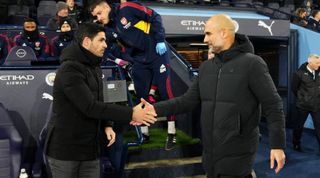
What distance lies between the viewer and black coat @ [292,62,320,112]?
714 centimetres

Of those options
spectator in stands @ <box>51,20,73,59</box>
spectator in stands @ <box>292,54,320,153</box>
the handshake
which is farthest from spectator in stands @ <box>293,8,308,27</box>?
the handshake

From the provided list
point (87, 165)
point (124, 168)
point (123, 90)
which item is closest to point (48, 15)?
point (124, 168)

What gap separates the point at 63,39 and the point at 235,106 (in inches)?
194

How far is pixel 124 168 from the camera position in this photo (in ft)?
15.4

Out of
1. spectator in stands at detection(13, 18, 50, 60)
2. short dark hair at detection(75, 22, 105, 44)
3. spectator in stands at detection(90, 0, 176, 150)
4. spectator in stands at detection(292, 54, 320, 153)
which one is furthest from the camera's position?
spectator in stands at detection(292, 54, 320, 153)

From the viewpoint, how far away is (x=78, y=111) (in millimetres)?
2791

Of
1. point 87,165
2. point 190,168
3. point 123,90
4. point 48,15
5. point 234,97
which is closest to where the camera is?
point 234,97

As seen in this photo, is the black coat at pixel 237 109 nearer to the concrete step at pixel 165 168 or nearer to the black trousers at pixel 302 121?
the concrete step at pixel 165 168

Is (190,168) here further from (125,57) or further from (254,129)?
(254,129)

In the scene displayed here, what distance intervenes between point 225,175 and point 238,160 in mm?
136

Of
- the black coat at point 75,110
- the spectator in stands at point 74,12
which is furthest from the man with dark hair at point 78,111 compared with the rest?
the spectator in stands at point 74,12

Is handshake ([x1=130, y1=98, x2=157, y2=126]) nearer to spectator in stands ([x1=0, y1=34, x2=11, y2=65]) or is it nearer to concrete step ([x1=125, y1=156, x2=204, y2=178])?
concrete step ([x1=125, y1=156, x2=204, y2=178])

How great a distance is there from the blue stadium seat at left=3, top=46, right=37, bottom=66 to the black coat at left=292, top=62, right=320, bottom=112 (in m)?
4.62

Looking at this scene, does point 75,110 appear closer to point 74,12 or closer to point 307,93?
point 307,93
